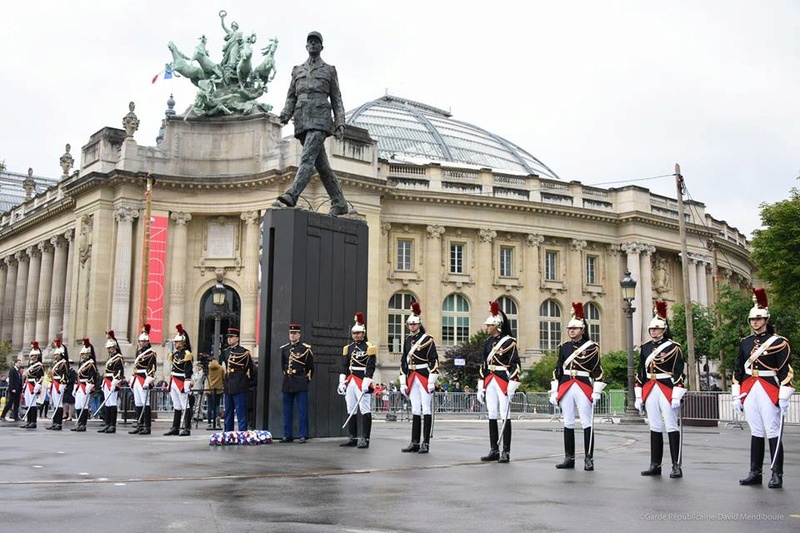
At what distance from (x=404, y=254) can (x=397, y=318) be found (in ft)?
13.5

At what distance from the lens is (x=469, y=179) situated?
59.7 meters

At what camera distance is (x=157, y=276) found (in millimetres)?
52562

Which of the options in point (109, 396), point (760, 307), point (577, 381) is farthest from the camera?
point (109, 396)

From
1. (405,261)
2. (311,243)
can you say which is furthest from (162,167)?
(311,243)

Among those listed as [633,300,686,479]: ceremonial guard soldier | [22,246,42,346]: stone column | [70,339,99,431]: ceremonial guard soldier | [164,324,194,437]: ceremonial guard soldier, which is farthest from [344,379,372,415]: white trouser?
[22,246,42,346]: stone column

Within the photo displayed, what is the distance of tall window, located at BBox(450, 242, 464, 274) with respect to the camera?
59406 millimetres

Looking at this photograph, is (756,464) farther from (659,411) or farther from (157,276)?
(157,276)

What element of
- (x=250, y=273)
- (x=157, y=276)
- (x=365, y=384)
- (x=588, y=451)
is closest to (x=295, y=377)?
(x=365, y=384)

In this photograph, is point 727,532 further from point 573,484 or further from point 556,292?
point 556,292

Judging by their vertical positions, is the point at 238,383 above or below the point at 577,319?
below

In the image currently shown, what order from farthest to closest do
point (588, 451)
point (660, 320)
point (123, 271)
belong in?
point (123, 271) → point (588, 451) → point (660, 320)

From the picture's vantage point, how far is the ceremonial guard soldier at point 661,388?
12055 millimetres

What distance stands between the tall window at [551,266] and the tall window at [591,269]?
2.42 metres

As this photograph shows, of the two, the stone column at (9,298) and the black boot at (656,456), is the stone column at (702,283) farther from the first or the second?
the black boot at (656,456)
